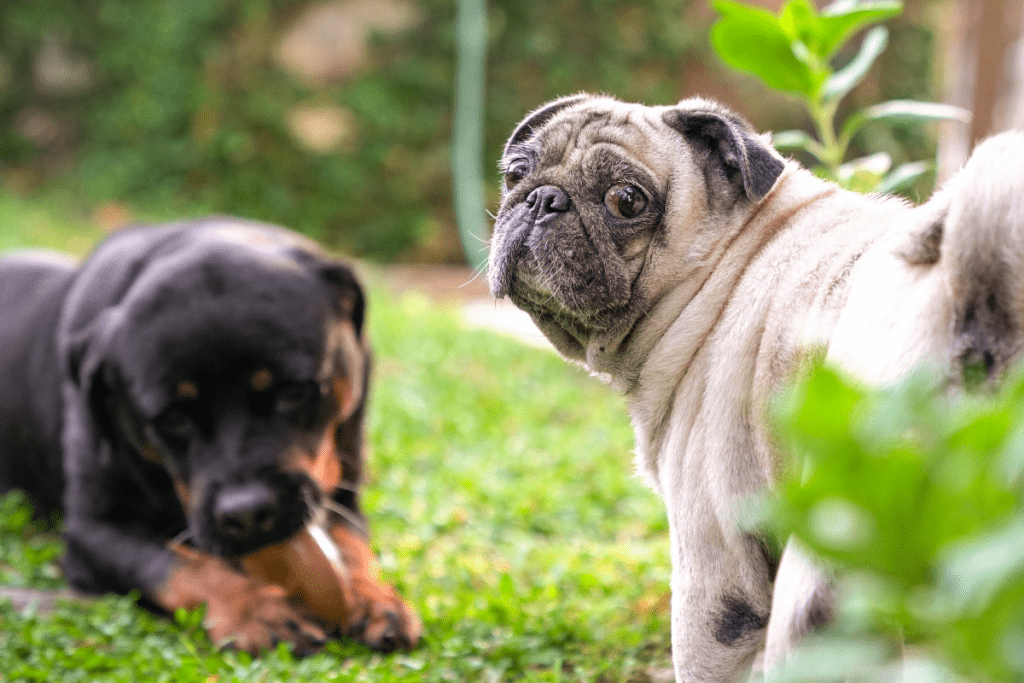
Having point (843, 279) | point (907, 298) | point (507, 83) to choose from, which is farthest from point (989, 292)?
point (507, 83)

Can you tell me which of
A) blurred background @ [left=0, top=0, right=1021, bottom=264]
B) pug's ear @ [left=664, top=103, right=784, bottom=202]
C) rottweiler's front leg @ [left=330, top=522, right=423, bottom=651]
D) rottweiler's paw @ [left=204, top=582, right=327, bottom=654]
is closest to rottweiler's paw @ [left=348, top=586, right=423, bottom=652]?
rottweiler's front leg @ [left=330, top=522, right=423, bottom=651]

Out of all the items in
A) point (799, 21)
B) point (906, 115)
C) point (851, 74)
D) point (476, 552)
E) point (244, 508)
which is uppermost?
point (799, 21)

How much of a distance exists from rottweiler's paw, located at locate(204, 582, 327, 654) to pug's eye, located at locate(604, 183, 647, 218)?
171 centimetres

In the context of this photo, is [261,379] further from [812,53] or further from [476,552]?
[812,53]

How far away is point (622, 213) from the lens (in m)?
2.33

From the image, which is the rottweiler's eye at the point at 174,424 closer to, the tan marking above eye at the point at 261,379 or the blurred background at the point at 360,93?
the tan marking above eye at the point at 261,379

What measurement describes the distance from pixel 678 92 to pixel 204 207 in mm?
6325

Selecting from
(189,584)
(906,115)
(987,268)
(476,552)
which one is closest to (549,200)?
(987,268)

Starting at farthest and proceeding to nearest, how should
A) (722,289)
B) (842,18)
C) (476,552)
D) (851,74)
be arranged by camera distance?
(476,552) < (851,74) < (842,18) < (722,289)

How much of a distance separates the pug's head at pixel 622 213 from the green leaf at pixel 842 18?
68cm

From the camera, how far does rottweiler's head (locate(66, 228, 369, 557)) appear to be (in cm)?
300

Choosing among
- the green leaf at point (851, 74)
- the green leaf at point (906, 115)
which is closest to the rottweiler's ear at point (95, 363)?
the green leaf at point (851, 74)

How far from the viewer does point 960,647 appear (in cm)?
83

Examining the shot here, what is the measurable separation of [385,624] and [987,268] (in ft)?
7.15
